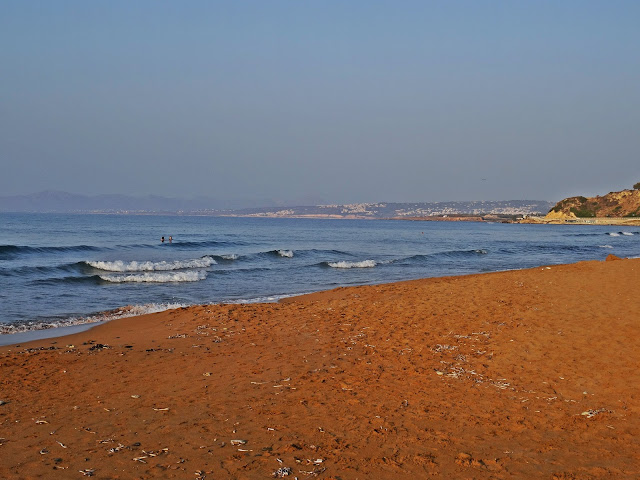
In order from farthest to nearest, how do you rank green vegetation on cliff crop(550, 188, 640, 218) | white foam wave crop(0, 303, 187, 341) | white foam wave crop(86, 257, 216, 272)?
green vegetation on cliff crop(550, 188, 640, 218), white foam wave crop(86, 257, 216, 272), white foam wave crop(0, 303, 187, 341)

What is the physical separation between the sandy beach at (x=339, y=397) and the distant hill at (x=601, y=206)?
508 ft

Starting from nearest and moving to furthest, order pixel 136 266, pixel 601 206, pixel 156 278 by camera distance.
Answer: pixel 156 278, pixel 136 266, pixel 601 206

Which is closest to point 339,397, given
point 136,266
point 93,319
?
point 93,319

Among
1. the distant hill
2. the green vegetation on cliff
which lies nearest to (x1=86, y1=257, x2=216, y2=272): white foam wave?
the green vegetation on cliff

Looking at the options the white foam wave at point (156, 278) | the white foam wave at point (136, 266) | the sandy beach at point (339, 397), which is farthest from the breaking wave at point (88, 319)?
the white foam wave at point (136, 266)

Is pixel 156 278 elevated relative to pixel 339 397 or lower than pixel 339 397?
lower

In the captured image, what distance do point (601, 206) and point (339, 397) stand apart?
172970 mm

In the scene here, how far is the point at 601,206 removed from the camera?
157250mm

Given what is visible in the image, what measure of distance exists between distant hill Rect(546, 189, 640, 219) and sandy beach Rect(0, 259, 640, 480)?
15498cm

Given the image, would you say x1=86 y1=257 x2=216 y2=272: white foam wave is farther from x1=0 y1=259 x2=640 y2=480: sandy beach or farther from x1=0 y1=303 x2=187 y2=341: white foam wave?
x1=0 y1=259 x2=640 y2=480: sandy beach

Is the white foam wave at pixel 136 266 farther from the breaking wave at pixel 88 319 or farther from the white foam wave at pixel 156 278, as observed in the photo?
the breaking wave at pixel 88 319

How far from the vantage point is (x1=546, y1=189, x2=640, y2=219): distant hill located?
148 meters

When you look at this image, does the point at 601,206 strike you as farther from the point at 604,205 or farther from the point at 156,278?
the point at 156,278

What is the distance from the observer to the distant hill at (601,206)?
148500mm
